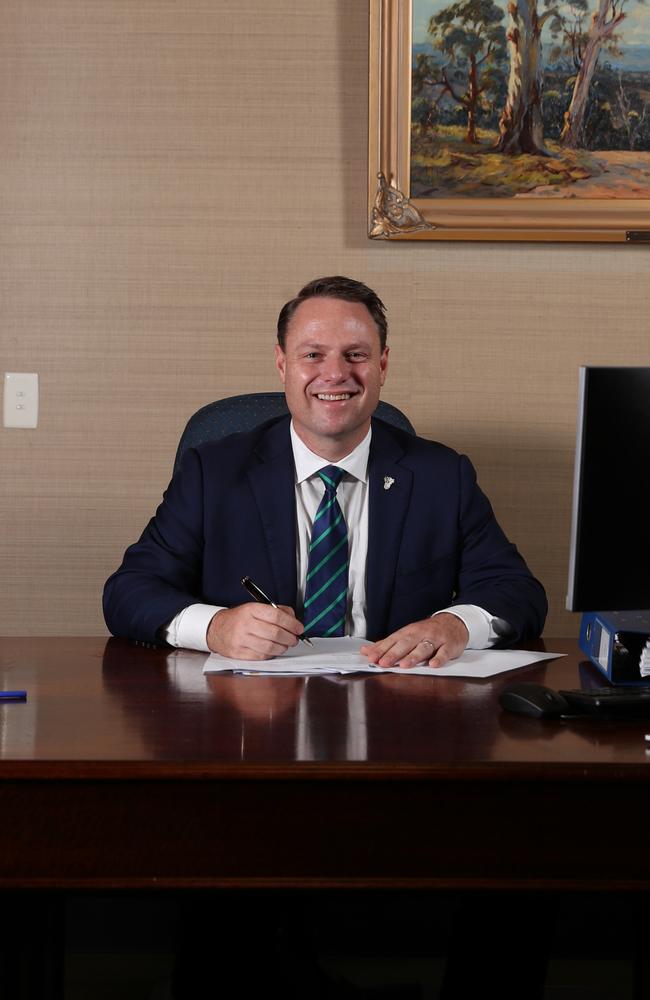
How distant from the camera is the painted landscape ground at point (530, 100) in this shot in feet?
9.00

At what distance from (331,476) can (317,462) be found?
0.06 meters

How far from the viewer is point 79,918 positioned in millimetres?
2545

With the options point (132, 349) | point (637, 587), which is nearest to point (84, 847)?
point (637, 587)

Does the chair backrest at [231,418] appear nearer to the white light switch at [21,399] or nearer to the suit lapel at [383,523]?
the suit lapel at [383,523]

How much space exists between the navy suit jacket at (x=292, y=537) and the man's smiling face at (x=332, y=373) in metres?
0.07

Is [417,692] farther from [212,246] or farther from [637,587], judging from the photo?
[212,246]

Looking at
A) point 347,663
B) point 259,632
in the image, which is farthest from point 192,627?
point 347,663

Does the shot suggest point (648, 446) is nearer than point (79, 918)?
Yes

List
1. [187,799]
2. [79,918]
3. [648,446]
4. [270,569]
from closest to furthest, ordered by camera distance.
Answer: [187,799] < [648,446] < [270,569] < [79,918]

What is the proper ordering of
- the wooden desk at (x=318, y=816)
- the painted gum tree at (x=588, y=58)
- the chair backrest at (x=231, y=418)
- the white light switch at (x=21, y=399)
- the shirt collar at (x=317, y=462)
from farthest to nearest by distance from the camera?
the white light switch at (x=21, y=399) < the painted gum tree at (x=588, y=58) < the chair backrest at (x=231, y=418) < the shirt collar at (x=317, y=462) < the wooden desk at (x=318, y=816)

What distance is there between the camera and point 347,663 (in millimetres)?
1676

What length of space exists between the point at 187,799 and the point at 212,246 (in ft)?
6.28

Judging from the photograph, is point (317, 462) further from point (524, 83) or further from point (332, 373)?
point (524, 83)

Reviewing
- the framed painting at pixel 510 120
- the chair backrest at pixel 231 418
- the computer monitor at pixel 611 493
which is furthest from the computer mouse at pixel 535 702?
the framed painting at pixel 510 120
